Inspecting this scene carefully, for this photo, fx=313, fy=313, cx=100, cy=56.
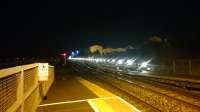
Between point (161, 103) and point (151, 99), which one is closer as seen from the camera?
point (161, 103)

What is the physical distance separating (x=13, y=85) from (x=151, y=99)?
348 inches

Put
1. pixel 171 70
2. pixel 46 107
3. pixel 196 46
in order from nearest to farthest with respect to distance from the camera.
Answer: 1. pixel 46 107
2. pixel 171 70
3. pixel 196 46

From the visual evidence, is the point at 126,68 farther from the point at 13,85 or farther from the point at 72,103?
the point at 13,85

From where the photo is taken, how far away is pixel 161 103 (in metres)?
13.9

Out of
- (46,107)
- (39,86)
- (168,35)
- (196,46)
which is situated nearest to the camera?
(46,107)

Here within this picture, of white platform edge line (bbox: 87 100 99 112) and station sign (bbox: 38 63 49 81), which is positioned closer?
white platform edge line (bbox: 87 100 99 112)

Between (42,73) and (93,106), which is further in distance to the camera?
(42,73)

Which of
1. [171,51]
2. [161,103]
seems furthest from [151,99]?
[171,51]

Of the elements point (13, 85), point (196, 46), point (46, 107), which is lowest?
point (46, 107)

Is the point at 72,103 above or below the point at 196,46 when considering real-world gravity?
below

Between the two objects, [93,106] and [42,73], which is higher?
[42,73]

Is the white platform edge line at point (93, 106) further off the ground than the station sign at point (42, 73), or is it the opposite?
the station sign at point (42, 73)

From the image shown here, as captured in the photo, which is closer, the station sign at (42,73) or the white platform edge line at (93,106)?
the white platform edge line at (93,106)

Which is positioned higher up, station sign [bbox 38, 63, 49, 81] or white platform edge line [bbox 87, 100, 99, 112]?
station sign [bbox 38, 63, 49, 81]
